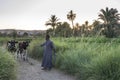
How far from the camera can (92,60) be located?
36.3ft

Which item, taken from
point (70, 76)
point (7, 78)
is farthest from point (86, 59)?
point (7, 78)

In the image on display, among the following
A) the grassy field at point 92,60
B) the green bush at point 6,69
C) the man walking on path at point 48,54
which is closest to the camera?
the green bush at point 6,69

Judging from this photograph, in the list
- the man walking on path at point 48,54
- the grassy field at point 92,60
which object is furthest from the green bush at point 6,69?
the man walking on path at point 48,54

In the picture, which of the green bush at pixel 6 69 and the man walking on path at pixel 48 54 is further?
the man walking on path at pixel 48 54

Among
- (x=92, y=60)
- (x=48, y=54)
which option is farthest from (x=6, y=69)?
(x=48, y=54)

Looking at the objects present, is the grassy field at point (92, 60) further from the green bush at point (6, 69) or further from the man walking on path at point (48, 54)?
the green bush at point (6, 69)

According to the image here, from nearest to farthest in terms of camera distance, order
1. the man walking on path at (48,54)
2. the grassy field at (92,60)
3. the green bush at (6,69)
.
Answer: the green bush at (6,69)
the grassy field at (92,60)
the man walking on path at (48,54)

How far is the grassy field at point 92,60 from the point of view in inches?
385

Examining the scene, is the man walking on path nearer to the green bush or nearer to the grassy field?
the grassy field

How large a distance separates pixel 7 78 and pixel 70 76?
12.5ft

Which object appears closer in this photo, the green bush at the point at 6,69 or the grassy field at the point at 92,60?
the green bush at the point at 6,69

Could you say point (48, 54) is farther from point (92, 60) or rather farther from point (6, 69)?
point (6, 69)

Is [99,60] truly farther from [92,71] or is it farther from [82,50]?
[82,50]

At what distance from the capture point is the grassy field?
32.1 ft
